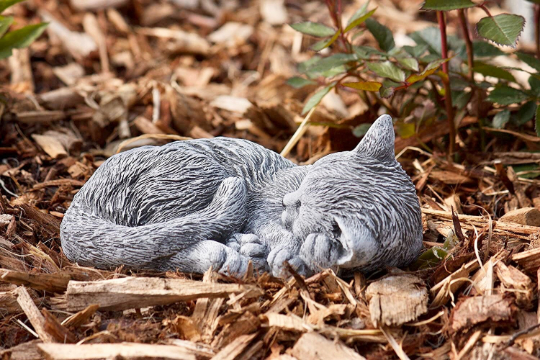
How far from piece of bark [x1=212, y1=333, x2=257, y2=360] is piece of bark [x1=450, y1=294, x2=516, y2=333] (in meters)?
0.72

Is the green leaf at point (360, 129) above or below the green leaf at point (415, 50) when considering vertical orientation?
below

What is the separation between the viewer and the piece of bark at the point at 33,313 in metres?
2.15

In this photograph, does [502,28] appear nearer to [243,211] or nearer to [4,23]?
[243,211]

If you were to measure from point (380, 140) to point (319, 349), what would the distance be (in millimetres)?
822

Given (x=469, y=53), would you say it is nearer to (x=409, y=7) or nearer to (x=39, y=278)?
(x=39, y=278)

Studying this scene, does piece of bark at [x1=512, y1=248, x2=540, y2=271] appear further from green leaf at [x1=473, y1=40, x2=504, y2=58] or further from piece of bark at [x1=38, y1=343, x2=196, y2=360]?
green leaf at [x1=473, y1=40, x2=504, y2=58]

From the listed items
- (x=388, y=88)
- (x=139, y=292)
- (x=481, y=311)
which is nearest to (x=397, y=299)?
(x=481, y=311)

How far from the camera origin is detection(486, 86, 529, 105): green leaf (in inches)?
124

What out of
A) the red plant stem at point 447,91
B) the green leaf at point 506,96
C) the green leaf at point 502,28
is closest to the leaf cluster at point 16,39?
the red plant stem at point 447,91

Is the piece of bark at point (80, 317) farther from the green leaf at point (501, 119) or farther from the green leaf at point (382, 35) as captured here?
the green leaf at point (501, 119)

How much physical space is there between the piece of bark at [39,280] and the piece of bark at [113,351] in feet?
1.32

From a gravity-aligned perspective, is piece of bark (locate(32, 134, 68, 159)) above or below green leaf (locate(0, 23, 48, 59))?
below

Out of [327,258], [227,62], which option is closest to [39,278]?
[327,258]

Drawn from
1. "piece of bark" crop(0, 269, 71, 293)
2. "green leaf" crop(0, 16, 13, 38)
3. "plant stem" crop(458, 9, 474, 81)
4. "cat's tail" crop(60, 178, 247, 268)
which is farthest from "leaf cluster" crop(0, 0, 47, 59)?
"plant stem" crop(458, 9, 474, 81)
